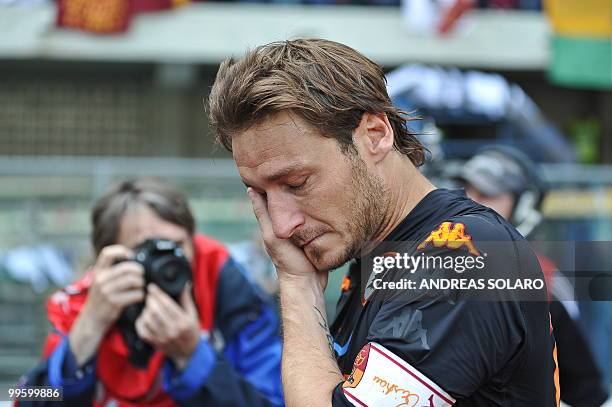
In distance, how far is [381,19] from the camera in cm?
1140

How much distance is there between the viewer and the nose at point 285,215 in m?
1.83

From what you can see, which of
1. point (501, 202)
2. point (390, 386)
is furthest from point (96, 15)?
point (390, 386)

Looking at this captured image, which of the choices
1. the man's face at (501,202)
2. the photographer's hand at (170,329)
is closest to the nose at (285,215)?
the photographer's hand at (170,329)

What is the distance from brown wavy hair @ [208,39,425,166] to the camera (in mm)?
1745

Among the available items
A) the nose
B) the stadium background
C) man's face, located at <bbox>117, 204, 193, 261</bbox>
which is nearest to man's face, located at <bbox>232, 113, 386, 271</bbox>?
the nose

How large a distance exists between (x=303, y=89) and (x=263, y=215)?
29 cm

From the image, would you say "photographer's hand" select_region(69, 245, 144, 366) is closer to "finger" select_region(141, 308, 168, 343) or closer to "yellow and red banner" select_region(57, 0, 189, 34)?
"finger" select_region(141, 308, 168, 343)

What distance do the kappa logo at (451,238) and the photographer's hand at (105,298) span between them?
4.53 ft

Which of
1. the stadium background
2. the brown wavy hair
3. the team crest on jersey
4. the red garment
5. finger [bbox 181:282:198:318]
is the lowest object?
the stadium background

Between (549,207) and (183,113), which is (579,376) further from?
(183,113)

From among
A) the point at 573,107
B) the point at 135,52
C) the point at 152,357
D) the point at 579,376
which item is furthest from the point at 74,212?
the point at 573,107

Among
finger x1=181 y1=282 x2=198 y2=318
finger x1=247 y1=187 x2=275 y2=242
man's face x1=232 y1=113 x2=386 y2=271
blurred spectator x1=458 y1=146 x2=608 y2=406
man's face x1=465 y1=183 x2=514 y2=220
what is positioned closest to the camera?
man's face x1=232 y1=113 x2=386 y2=271

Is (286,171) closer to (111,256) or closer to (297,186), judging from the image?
(297,186)

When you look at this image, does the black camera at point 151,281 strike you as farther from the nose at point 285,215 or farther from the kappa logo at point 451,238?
the kappa logo at point 451,238
